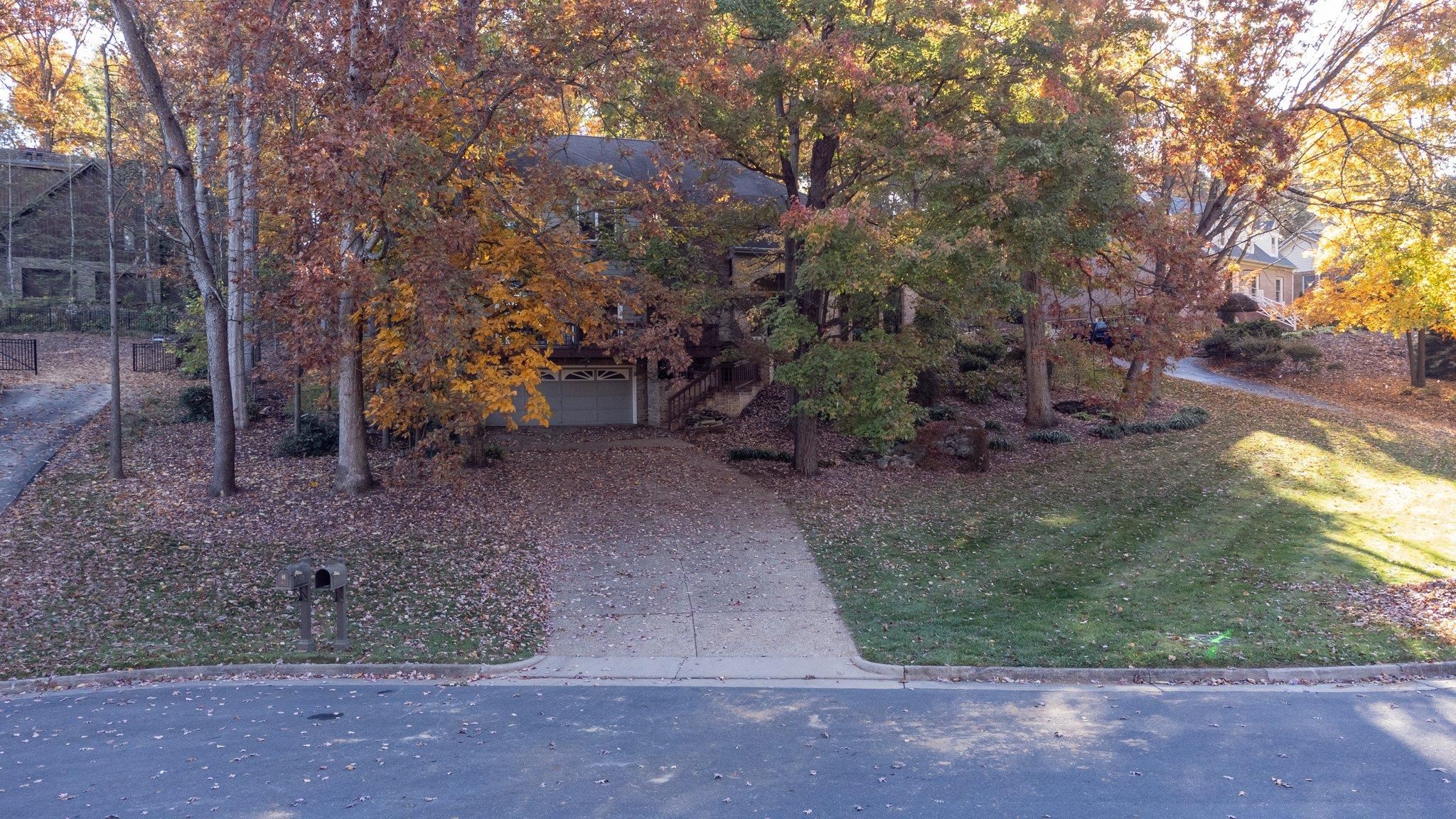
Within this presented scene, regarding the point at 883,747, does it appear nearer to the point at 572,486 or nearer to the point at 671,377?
the point at 572,486

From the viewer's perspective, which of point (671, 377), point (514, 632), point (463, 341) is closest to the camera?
point (514, 632)

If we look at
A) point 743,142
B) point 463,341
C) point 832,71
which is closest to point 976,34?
point 832,71

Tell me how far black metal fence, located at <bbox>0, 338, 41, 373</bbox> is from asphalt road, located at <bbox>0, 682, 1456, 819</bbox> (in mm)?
18953

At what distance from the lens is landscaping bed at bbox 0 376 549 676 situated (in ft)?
35.1

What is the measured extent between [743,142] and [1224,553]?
10.7 metres

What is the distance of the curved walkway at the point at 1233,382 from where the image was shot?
28.7 m

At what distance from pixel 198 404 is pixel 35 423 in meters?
2.89

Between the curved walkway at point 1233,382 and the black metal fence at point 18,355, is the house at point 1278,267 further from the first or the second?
the black metal fence at point 18,355

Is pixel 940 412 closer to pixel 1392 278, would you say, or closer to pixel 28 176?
pixel 1392 278

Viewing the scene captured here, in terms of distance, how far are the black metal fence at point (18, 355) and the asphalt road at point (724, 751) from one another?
19.0 metres

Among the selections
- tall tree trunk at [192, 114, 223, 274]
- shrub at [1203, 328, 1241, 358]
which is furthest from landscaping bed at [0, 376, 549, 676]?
shrub at [1203, 328, 1241, 358]

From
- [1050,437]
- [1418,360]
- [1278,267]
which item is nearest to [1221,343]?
[1418,360]

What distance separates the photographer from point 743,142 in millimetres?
17938

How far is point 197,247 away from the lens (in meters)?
14.8
